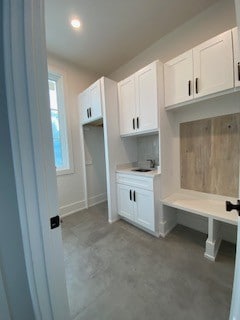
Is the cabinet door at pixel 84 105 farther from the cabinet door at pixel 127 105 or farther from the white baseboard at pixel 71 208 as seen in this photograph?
the white baseboard at pixel 71 208

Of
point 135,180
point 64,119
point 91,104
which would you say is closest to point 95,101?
point 91,104

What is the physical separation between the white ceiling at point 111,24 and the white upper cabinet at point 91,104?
2.20 ft

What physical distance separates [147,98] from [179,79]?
0.46m

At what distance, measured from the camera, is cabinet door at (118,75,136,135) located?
238 cm

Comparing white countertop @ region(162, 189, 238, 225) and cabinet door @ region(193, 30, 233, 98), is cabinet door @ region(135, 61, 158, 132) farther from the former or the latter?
white countertop @ region(162, 189, 238, 225)

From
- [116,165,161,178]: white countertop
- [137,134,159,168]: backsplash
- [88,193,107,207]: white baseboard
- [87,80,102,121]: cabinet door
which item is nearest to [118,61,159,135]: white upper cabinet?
[87,80,102,121]: cabinet door

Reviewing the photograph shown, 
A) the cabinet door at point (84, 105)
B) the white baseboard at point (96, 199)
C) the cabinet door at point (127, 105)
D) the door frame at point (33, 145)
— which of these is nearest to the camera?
the door frame at point (33, 145)

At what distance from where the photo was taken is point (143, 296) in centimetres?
132

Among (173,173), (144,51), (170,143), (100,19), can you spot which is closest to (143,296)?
(173,173)

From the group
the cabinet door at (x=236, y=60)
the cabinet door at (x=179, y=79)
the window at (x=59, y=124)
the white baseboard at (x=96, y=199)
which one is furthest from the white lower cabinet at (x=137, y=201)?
the cabinet door at (x=236, y=60)

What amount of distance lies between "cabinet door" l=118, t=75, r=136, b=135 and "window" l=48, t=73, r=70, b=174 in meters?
1.22

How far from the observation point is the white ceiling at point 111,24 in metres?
1.87

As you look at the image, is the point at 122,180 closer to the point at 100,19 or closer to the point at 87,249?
the point at 87,249

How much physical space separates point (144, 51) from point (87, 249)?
3.37m
